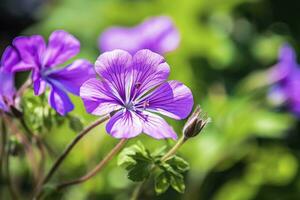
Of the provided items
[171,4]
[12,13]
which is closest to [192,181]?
[171,4]

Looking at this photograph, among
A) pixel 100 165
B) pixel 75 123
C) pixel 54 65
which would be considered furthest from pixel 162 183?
pixel 54 65

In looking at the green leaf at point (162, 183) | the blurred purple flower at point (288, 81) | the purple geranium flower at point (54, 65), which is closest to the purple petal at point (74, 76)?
the purple geranium flower at point (54, 65)

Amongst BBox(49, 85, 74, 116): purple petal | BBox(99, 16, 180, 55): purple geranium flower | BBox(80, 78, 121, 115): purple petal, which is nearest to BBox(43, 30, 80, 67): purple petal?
BBox(49, 85, 74, 116): purple petal

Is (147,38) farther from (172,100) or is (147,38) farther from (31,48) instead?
(172,100)

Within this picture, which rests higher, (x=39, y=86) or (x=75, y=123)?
(x=39, y=86)

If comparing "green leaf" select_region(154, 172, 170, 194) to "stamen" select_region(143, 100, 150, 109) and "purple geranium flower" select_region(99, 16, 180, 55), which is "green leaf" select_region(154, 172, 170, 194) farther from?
"purple geranium flower" select_region(99, 16, 180, 55)

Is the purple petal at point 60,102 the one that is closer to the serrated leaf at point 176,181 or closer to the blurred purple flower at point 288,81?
the serrated leaf at point 176,181
